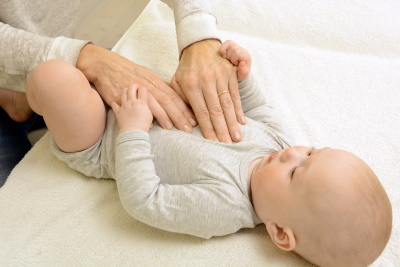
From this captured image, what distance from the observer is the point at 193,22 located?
1.08 metres

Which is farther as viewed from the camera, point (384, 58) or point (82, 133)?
point (384, 58)

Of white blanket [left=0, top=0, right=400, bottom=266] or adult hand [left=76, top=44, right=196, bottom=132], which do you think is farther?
adult hand [left=76, top=44, right=196, bottom=132]

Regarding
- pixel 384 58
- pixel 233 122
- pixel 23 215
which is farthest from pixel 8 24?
pixel 384 58

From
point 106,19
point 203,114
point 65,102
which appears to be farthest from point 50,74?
point 106,19

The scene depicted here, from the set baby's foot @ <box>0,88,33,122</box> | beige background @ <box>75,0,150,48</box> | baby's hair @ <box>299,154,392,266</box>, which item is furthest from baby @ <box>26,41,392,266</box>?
beige background @ <box>75,0,150,48</box>

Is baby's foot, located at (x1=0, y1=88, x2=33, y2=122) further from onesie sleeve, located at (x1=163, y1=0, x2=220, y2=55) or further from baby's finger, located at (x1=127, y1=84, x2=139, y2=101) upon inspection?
onesie sleeve, located at (x1=163, y1=0, x2=220, y2=55)

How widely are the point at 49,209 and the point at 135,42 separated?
70 centimetres

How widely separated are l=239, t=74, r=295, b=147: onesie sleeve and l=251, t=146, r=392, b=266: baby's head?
169 mm

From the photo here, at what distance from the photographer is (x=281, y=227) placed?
0.83 m

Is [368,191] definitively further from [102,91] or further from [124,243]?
[102,91]

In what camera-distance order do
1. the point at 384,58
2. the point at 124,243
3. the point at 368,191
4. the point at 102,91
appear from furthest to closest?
the point at 384,58, the point at 102,91, the point at 124,243, the point at 368,191

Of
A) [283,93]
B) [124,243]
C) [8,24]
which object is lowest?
[124,243]

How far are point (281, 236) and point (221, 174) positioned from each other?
0.66 feet

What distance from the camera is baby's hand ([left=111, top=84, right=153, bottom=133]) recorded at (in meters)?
0.91
